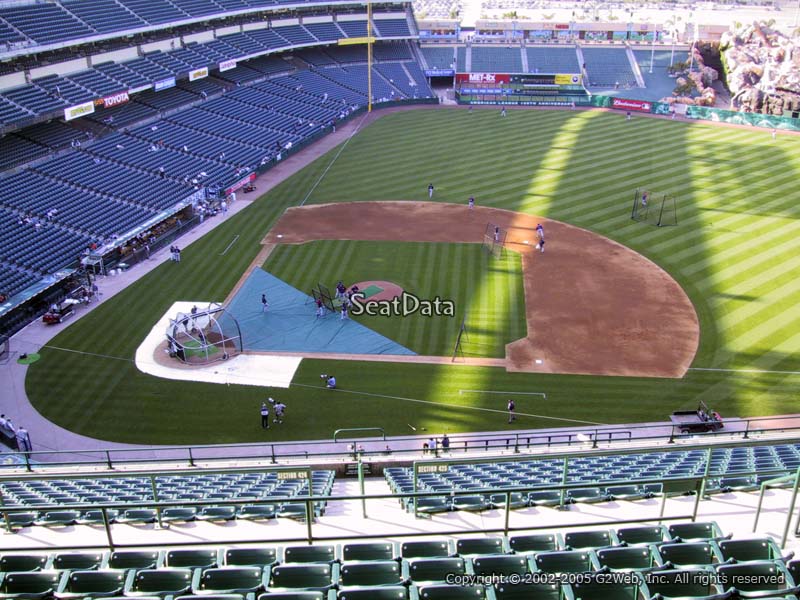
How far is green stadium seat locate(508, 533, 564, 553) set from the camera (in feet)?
32.9

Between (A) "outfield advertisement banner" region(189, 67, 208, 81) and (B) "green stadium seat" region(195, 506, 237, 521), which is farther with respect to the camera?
(A) "outfield advertisement banner" region(189, 67, 208, 81)

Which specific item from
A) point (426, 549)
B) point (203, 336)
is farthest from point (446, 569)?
point (203, 336)

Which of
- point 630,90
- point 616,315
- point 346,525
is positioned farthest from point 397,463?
point 630,90

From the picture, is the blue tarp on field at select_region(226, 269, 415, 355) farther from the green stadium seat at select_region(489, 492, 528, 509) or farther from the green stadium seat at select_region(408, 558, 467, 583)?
the green stadium seat at select_region(408, 558, 467, 583)

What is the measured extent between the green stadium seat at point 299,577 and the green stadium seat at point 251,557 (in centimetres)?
67

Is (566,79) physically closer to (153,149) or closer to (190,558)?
(153,149)

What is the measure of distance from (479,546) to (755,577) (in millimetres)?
3618

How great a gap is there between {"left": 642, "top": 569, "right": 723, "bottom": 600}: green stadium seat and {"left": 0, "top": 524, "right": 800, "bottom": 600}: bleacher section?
1 centimetres

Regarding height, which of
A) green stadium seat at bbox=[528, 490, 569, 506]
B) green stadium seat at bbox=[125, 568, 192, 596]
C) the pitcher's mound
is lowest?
the pitcher's mound

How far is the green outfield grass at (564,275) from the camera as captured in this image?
86.8 feet

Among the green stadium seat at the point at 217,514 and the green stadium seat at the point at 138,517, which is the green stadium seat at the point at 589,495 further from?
the green stadium seat at the point at 138,517

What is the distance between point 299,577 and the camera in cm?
926

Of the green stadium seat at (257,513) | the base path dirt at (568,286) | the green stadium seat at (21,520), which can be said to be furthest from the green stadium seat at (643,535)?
the base path dirt at (568,286)

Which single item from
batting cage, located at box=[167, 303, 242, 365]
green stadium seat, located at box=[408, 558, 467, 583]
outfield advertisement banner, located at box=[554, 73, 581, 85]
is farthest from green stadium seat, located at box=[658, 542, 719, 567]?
outfield advertisement banner, located at box=[554, 73, 581, 85]
